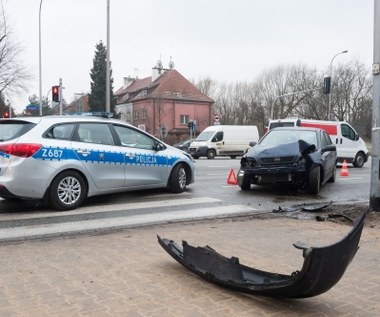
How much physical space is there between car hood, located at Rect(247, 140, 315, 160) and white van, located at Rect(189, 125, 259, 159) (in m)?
21.4

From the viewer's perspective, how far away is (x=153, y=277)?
4.49m

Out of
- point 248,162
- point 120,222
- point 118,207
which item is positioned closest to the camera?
point 120,222

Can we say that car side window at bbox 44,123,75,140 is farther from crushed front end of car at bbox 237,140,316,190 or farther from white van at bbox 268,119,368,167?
white van at bbox 268,119,368,167

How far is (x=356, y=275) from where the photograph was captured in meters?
4.58

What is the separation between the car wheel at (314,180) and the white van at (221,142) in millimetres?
21603

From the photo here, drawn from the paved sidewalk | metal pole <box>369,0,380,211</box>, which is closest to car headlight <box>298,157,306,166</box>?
metal pole <box>369,0,380,211</box>

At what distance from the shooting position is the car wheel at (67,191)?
25.8 ft

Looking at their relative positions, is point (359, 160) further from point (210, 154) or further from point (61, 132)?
point (61, 132)

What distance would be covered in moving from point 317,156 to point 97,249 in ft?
21.5

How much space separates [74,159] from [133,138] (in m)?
1.63

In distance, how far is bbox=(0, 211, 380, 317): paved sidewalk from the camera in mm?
3695

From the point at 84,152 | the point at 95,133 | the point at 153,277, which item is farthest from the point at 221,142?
→ the point at 153,277

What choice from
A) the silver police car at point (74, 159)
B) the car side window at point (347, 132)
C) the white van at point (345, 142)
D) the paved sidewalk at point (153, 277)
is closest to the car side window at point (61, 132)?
the silver police car at point (74, 159)

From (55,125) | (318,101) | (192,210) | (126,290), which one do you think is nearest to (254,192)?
(192,210)
